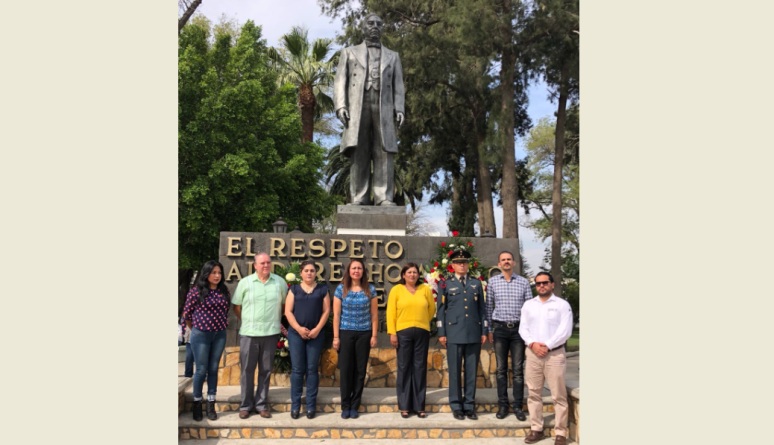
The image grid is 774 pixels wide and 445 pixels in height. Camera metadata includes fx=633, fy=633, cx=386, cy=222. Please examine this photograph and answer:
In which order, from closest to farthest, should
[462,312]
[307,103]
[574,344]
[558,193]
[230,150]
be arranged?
1. [462,312]
2. [230,150]
3. [558,193]
4. [574,344]
5. [307,103]

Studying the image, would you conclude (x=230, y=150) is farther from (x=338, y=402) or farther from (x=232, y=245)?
(x=338, y=402)

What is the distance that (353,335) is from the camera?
623 centimetres

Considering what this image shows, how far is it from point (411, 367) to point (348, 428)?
0.84 meters

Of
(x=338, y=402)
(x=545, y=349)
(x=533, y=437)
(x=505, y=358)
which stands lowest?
(x=533, y=437)

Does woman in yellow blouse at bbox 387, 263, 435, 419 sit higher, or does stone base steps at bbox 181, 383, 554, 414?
woman in yellow blouse at bbox 387, 263, 435, 419

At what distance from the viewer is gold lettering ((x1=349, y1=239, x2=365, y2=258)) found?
25.9 ft

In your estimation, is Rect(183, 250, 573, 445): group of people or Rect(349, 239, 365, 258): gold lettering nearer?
Rect(183, 250, 573, 445): group of people

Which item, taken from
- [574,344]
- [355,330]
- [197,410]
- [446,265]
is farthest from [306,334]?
[574,344]

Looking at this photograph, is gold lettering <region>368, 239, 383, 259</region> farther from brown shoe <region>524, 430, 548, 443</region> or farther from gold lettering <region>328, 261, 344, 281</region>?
brown shoe <region>524, 430, 548, 443</region>

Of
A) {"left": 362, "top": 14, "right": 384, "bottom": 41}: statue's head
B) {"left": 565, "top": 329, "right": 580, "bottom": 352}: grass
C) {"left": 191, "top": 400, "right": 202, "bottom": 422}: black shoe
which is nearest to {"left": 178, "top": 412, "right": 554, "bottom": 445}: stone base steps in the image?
{"left": 191, "top": 400, "right": 202, "bottom": 422}: black shoe

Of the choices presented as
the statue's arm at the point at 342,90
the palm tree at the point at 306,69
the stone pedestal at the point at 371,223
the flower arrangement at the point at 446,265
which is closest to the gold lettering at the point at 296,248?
the stone pedestal at the point at 371,223

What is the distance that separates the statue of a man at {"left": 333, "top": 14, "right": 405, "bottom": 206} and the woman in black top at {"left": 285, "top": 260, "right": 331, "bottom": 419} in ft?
8.08

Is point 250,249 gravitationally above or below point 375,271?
above

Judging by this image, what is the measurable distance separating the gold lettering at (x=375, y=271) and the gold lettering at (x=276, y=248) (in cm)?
109
